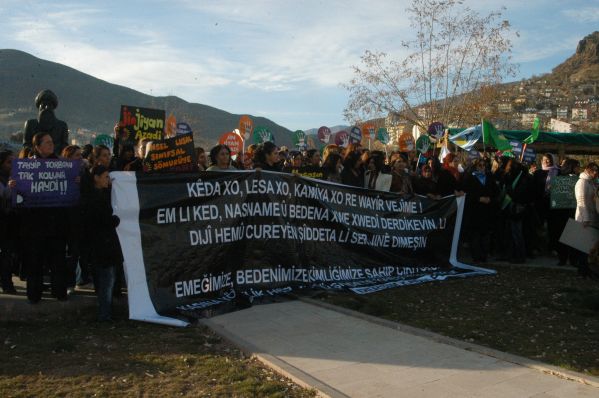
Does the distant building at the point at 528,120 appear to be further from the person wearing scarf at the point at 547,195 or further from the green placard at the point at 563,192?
the green placard at the point at 563,192

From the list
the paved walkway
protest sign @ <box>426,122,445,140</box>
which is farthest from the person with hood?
protest sign @ <box>426,122,445,140</box>

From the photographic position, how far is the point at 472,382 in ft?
14.7

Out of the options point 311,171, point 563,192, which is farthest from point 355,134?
point 311,171

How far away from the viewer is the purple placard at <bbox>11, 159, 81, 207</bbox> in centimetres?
628

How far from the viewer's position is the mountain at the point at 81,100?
8644cm

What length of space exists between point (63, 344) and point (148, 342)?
2.54ft

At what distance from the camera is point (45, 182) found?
21.0 ft

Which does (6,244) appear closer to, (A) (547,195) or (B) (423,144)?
(A) (547,195)

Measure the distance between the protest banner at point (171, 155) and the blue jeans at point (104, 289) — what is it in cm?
134

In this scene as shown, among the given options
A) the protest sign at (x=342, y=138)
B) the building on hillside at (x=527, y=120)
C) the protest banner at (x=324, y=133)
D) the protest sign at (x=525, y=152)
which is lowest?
the protest sign at (x=525, y=152)

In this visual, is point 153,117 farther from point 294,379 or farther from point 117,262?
point 294,379

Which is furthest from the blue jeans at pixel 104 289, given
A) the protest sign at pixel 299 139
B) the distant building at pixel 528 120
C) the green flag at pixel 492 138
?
the distant building at pixel 528 120

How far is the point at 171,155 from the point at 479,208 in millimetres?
6062

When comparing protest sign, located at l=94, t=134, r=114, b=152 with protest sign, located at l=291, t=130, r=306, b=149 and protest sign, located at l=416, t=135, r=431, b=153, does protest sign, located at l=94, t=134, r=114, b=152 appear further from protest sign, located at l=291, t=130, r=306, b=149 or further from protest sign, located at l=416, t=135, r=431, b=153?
protest sign, located at l=416, t=135, r=431, b=153
